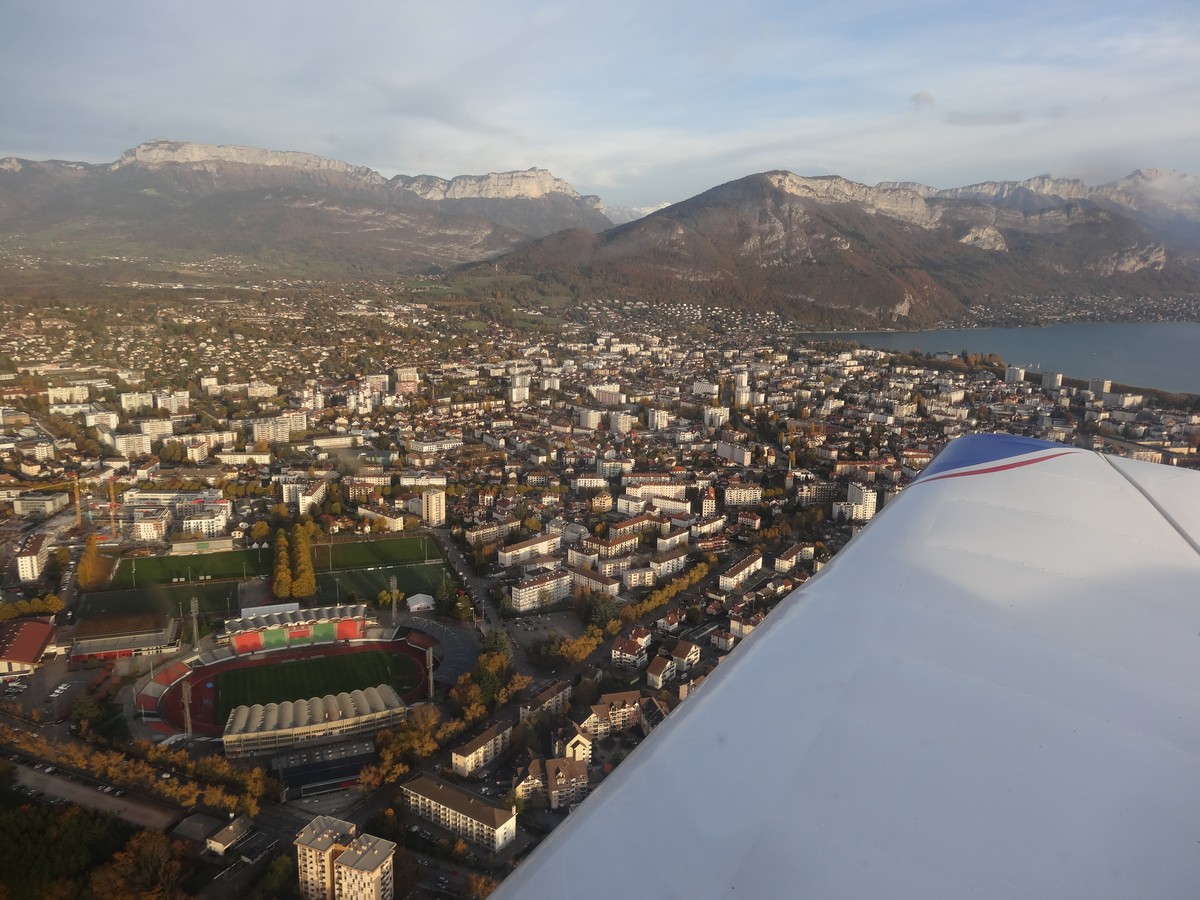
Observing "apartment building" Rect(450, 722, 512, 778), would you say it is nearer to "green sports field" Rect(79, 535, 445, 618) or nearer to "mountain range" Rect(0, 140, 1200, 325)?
"green sports field" Rect(79, 535, 445, 618)

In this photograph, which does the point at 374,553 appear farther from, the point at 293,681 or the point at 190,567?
the point at 293,681

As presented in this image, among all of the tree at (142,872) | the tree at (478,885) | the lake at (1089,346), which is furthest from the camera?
the lake at (1089,346)

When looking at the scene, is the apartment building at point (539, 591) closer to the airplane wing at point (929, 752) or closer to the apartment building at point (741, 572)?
the apartment building at point (741, 572)

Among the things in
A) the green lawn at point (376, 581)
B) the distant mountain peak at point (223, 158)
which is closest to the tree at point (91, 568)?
the green lawn at point (376, 581)

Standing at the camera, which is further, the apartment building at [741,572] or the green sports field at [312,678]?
the apartment building at [741,572]

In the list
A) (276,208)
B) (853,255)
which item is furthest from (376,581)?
(276,208)

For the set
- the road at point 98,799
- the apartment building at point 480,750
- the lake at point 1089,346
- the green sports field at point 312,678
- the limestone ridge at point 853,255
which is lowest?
the green sports field at point 312,678

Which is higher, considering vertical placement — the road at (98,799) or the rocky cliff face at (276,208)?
the rocky cliff face at (276,208)
